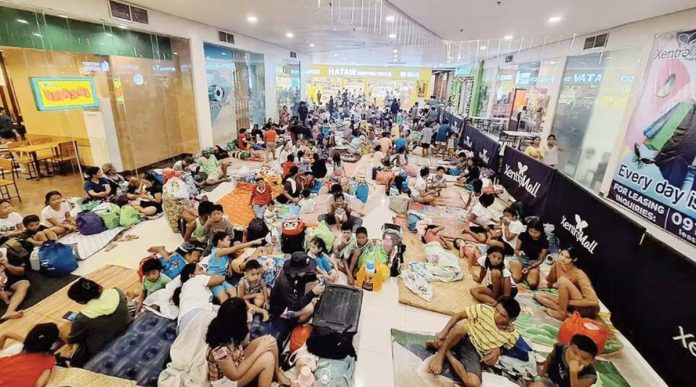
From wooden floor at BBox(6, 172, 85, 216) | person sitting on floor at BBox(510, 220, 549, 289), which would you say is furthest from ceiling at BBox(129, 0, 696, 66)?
wooden floor at BBox(6, 172, 85, 216)

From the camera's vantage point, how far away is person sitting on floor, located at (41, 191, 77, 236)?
4703mm

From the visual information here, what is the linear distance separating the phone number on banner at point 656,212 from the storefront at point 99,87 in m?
10.8

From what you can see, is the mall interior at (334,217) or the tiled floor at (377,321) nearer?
the mall interior at (334,217)

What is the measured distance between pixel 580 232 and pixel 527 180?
2023mm

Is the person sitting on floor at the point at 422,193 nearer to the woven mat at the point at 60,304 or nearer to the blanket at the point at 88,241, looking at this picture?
the woven mat at the point at 60,304

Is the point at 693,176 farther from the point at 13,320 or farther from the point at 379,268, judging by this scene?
the point at 13,320

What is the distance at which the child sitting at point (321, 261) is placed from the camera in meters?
3.85

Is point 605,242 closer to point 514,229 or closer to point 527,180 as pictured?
point 514,229

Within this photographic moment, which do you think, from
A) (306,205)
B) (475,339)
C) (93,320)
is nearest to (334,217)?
(306,205)

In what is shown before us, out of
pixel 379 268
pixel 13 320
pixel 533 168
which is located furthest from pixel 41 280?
pixel 533 168

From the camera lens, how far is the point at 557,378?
2.63m

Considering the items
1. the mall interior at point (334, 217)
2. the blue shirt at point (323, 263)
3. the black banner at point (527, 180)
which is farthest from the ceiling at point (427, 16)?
the blue shirt at point (323, 263)

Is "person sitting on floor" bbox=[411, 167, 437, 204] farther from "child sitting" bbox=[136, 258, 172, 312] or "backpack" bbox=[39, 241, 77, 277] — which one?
"backpack" bbox=[39, 241, 77, 277]

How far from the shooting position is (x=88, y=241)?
4680 mm
